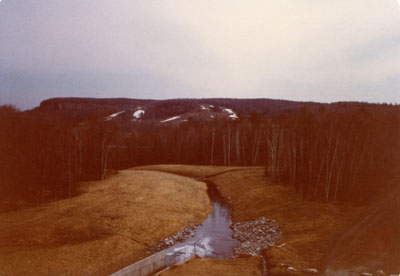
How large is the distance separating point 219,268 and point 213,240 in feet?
26.5

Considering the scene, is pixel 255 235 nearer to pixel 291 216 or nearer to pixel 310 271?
pixel 291 216

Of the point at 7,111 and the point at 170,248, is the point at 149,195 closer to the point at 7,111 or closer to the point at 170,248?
the point at 170,248

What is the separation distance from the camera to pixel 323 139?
151 feet

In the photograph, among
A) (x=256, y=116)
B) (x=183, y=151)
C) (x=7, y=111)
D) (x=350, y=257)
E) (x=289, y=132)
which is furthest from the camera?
(x=256, y=116)

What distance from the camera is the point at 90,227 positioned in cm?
2819

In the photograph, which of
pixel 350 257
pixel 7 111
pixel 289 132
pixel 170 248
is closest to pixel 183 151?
pixel 289 132

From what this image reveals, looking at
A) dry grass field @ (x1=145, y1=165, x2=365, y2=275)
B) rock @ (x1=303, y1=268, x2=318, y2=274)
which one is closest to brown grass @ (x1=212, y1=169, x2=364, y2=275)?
dry grass field @ (x1=145, y1=165, x2=365, y2=275)

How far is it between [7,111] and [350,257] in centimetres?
3635

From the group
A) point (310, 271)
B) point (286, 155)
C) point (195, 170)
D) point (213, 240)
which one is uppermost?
point (286, 155)

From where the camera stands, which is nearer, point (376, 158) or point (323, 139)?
point (323, 139)

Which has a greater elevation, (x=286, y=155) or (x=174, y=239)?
(x=286, y=155)

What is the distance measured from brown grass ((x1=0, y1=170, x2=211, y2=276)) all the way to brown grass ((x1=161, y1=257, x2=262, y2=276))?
179 inches

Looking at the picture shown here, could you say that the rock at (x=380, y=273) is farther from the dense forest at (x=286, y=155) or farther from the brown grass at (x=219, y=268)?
the dense forest at (x=286, y=155)

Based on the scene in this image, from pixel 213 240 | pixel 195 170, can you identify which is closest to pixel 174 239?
pixel 213 240
